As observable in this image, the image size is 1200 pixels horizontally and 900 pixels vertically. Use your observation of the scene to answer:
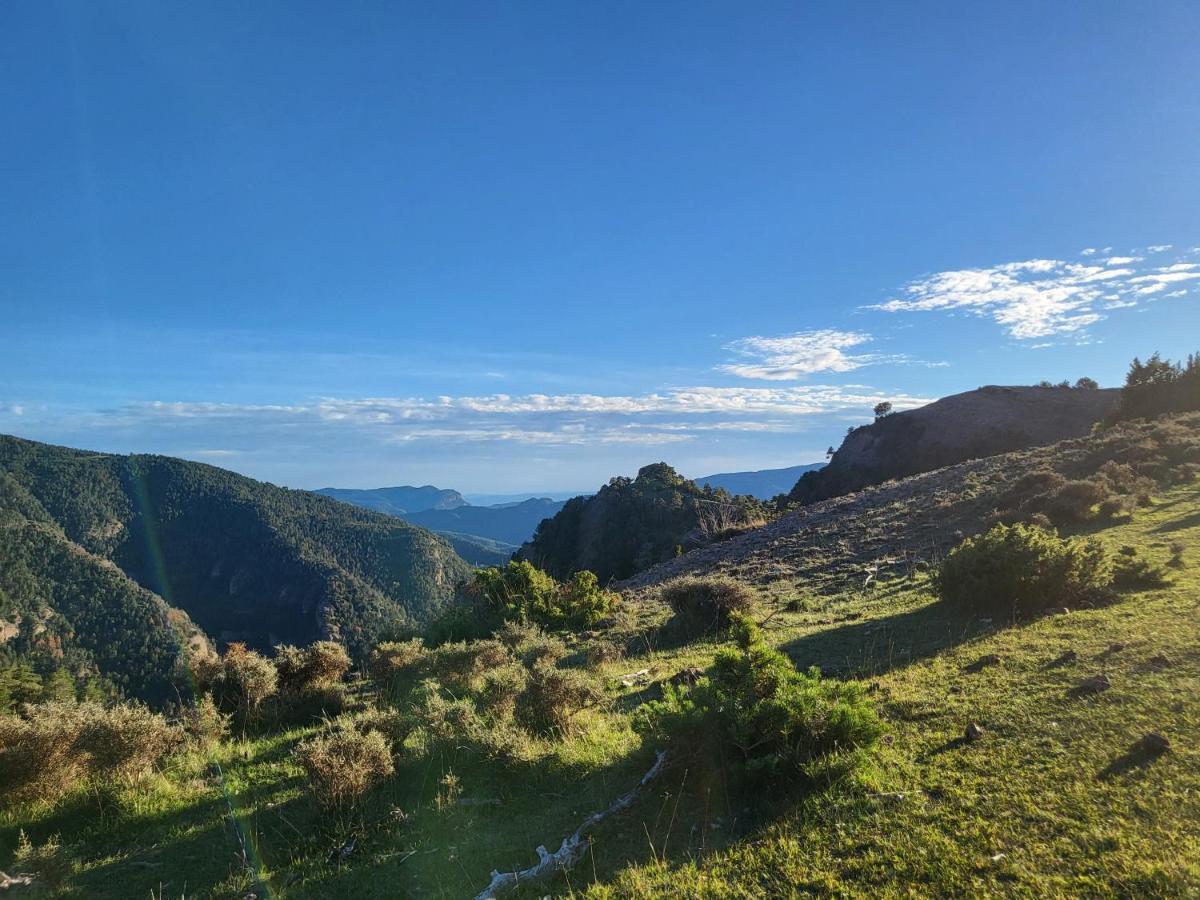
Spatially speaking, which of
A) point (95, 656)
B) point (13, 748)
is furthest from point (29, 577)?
point (13, 748)

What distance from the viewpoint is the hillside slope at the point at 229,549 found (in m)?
109

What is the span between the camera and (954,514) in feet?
61.4

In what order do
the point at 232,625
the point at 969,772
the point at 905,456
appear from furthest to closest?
the point at 232,625
the point at 905,456
the point at 969,772

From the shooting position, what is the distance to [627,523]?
60688mm

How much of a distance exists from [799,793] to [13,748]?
8.63m

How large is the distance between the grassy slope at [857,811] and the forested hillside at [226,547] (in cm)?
10216

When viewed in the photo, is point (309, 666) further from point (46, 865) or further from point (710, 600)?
point (710, 600)

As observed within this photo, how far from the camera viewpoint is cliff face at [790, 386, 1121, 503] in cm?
4294

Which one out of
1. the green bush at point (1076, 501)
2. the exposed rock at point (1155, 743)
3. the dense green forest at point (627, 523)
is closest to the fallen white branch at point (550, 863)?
the exposed rock at point (1155, 743)

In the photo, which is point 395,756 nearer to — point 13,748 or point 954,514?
point 13,748

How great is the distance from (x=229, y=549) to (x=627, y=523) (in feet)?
330

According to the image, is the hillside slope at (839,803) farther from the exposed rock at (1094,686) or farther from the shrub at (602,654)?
the shrub at (602,654)

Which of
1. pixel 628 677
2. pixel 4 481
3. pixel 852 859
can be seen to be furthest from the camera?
pixel 4 481

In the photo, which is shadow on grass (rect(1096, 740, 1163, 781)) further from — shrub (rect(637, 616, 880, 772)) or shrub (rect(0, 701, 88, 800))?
shrub (rect(0, 701, 88, 800))
